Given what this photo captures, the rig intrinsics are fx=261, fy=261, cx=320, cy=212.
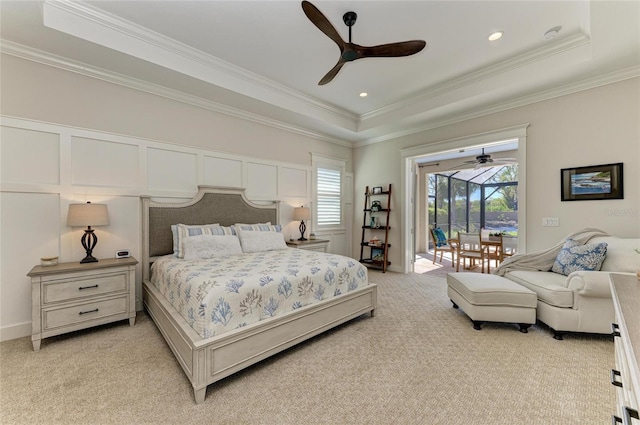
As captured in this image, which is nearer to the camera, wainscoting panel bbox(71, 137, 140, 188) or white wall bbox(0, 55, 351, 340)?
white wall bbox(0, 55, 351, 340)

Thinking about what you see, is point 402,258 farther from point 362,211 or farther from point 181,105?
point 181,105

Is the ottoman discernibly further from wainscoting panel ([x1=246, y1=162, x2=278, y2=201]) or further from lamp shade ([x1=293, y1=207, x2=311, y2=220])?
wainscoting panel ([x1=246, y1=162, x2=278, y2=201])

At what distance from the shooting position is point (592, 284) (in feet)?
8.16

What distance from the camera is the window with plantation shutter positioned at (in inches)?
223

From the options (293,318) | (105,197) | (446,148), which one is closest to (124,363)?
(293,318)

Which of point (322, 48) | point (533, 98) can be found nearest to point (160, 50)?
point (322, 48)

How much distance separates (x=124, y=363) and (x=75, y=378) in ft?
1.01

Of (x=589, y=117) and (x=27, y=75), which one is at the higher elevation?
(x=27, y=75)

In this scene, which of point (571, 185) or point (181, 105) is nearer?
point (571, 185)

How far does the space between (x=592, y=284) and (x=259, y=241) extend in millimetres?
3713

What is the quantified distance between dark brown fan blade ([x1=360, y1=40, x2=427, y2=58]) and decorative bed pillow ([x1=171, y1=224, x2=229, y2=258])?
2793mm

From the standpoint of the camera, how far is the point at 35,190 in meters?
2.78

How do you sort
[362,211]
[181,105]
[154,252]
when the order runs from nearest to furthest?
[154,252]
[181,105]
[362,211]

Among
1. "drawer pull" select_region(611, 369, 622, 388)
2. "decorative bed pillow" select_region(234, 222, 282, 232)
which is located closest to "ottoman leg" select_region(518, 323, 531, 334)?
"drawer pull" select_region(611, 369, 622, 388)
